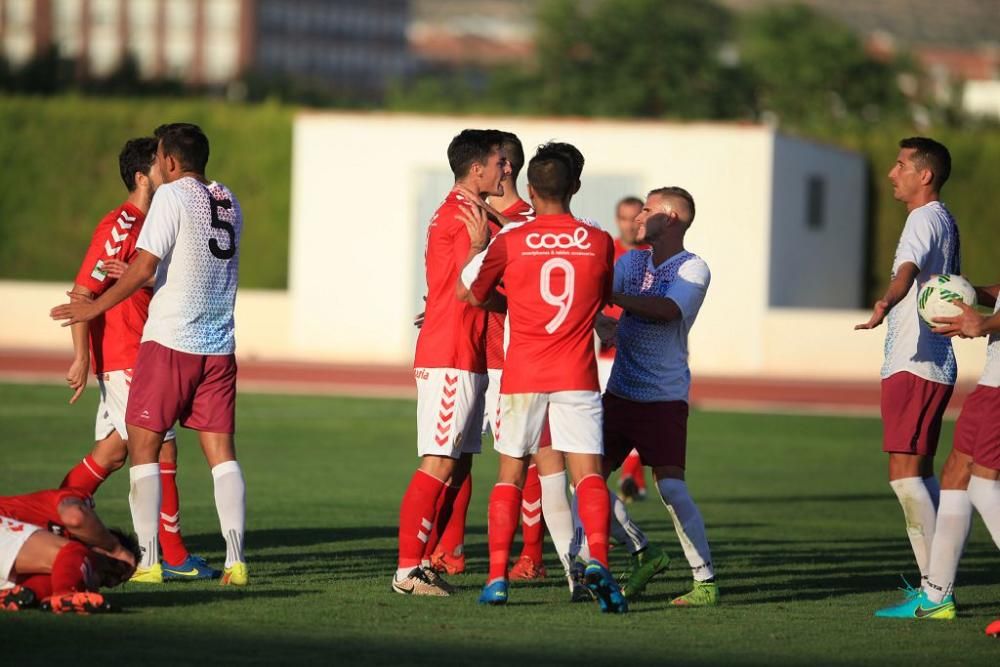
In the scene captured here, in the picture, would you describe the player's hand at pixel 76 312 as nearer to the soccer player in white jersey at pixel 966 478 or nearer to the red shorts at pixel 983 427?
the soccer player in white jersey at pixel 966 478

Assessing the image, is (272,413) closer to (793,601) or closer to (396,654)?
(793,601)

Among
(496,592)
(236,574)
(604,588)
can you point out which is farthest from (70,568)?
(604,588)

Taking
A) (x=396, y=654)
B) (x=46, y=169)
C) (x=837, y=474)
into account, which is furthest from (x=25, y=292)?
(x=396, y=654)

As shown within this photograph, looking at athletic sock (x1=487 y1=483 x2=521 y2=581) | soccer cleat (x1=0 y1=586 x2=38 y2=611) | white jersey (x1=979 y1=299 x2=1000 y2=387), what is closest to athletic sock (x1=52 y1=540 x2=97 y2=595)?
soccer cleat (x1=0 y1=586 x2=38 y2=611)

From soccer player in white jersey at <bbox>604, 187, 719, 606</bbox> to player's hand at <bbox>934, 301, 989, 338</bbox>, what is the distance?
1143 mm

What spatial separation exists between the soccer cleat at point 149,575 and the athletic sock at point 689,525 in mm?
2507

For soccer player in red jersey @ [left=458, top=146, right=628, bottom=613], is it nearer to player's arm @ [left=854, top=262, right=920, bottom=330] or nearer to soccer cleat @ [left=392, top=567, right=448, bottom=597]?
soccer cleat @ [left=392, top=567, right=448, bottom=597]

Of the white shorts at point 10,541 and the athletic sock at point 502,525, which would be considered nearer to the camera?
the white shorts at point 10,541

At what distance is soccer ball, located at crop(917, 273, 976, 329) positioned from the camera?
8.35 metres

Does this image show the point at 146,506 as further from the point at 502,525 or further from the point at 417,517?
the point at 502,525

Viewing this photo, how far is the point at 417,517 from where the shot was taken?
8.66 meters

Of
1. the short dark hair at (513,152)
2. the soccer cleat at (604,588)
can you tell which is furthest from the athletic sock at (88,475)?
the soccer cleat at (604,588)

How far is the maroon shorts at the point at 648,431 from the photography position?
8.79 meters

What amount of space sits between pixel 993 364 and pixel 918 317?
0.63 metres
